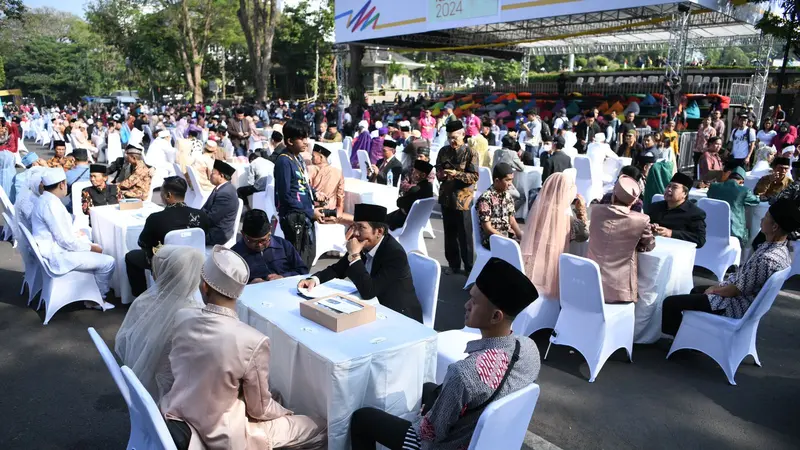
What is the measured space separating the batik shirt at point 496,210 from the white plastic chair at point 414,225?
107 centimetres

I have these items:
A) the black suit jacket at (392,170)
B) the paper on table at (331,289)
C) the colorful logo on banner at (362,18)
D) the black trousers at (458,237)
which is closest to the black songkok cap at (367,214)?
the paper on table at (331,289)

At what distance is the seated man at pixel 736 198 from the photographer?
613 cm

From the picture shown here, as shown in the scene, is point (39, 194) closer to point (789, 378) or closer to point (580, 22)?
point (789, 378)

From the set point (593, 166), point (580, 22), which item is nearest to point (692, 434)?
point (593, 166)

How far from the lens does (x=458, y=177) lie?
5918mm

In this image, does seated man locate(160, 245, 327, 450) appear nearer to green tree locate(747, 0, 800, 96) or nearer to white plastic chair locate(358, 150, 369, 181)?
→ white plastic chair locate(358, 150, 369, 181)

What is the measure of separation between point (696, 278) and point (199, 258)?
5.69 m

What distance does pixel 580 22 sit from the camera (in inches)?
742

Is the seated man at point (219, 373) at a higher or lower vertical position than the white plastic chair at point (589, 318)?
higher

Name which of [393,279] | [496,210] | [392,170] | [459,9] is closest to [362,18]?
[459,9]

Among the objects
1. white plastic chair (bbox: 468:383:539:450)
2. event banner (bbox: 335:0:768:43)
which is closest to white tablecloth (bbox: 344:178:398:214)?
white plastic chair (bbox: 468:383:539:450)

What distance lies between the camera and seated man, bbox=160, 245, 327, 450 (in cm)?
213

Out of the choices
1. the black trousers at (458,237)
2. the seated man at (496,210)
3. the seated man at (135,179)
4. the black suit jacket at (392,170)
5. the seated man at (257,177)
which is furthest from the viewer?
the black suit jacket at (392,170)

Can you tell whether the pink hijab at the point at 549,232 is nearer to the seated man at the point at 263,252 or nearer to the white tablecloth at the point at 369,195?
the seated man at the point at 263,252
